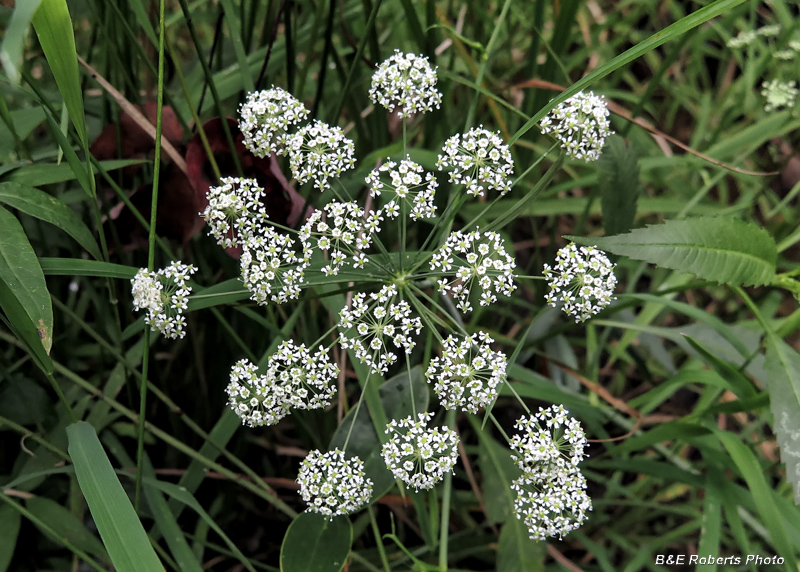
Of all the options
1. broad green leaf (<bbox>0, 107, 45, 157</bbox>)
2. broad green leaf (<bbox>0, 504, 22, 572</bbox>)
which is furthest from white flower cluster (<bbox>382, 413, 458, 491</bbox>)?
broad green leaf (<bbox>0, 107, 45, 157</bbox>)

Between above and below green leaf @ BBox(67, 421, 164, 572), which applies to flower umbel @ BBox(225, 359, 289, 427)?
above

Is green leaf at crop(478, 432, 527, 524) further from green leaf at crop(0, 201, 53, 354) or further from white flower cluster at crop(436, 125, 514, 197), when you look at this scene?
green leaf at crop(0, 201, 53, 354)

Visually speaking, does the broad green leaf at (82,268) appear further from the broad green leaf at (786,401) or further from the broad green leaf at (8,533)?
the broad green leaf at (786,401)

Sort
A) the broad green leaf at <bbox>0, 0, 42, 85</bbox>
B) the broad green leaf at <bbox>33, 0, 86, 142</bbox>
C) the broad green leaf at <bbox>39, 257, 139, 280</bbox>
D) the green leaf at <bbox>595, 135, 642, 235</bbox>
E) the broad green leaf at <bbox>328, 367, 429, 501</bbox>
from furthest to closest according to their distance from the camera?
1. the green leaf at <bbox>595, 135, 642, 235</bbox>
2. the broad green leaf at <bbox>328, 367, 429, 501</bbox>
3. the broad green leaf at <bbox>39, 257, 139, 280</bbox>
4. the broad green leaf at <bbox>33, 0, 86, 142</bbox>
5. the broad green leaf at <bbox>0, 0, 42, 85</bbox>

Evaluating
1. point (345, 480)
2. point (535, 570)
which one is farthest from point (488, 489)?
point (345, 480)

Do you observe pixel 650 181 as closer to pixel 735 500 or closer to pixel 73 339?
pixel 735 500

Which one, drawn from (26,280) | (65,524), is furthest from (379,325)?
(65,524)
